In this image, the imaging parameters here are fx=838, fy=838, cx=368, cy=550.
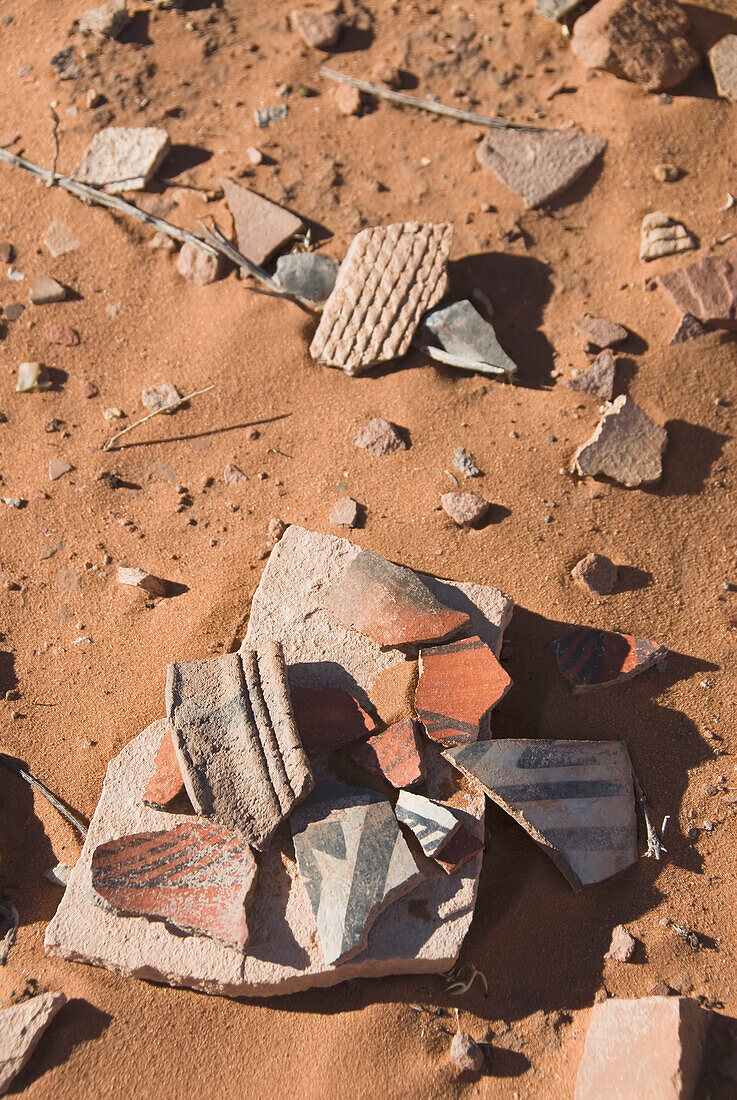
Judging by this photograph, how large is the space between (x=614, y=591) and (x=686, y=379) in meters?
0.78

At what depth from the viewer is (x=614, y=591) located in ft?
8.18

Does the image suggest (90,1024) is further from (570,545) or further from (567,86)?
(567,86)

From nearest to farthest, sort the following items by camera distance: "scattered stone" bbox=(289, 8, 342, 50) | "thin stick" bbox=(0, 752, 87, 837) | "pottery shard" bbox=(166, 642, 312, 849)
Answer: "pottery shard" bbox=(166, 642, 312, 849), "thin stick" bbox=(0, 752, 87, 837), "scattered stone" bbox=(289, 8, 342, 50)

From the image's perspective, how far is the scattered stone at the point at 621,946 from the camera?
210cm

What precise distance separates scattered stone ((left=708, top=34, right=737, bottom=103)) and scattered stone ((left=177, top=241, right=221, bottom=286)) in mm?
1965

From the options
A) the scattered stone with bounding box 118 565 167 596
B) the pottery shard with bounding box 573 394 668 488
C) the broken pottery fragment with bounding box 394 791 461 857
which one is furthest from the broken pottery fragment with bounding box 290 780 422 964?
the pottery shard with bounding box 573 394 668 488

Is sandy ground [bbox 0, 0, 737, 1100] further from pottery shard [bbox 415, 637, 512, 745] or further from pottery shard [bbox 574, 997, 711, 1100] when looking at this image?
pottery shard [bbox 415, 637, 512, 745]

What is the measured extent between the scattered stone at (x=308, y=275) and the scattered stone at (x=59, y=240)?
2.67 feet

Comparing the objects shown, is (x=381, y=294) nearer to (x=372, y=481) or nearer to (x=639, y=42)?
(x=372, y=481)

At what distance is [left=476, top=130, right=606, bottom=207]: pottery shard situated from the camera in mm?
2979

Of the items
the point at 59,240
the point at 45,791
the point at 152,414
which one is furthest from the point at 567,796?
the point at 59,240

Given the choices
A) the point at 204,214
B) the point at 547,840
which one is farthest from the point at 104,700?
the point at 204,214

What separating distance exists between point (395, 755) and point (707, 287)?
1.88m

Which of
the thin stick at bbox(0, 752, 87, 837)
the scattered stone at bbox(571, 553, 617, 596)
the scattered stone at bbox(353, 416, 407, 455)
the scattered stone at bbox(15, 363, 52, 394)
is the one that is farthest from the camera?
the scattered stone at bbox(15, 363, 52, 394)
